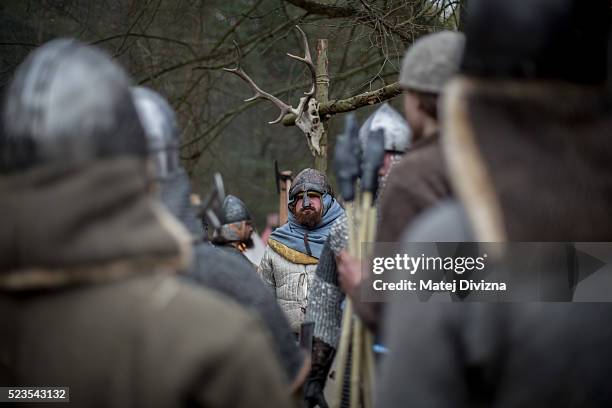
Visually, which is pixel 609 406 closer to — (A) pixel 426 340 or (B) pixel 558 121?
(A) pixel 426 340

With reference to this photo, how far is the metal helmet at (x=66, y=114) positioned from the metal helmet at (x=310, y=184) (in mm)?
4602

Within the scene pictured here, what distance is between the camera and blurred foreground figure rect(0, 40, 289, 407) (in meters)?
1.55

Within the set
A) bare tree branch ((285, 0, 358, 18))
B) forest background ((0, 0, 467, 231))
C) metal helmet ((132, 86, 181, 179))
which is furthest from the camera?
forest background ((0, 0, 467, 231))

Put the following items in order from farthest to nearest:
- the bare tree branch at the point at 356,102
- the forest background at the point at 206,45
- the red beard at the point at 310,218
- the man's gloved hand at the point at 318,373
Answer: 1. the forest background at the point at 206,45
2. the bare tree branch at the point at 356,102
3. the red beard at the point at 310,218
4. the man's gloved hand at the point at 318,373

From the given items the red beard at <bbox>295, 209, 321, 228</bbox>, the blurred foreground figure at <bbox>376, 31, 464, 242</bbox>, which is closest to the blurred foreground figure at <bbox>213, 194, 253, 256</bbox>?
the red beard at <bbox>295, 209, 321, 228</bbox>

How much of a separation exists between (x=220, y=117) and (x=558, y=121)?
10950 millimetres

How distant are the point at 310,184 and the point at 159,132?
3969 mm

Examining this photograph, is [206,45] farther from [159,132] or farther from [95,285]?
[95,285]

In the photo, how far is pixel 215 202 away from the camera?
270 centimetres

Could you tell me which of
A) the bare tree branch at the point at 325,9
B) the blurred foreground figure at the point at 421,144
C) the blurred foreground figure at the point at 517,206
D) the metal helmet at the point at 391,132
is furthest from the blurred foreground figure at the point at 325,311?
the bare tree branch at the point at 325,9

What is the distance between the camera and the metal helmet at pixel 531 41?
1640mm

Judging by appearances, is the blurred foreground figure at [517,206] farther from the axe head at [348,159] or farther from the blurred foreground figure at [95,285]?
the axe head at [348,159]

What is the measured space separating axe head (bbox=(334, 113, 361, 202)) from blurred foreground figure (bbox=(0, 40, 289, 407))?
4.40 feet

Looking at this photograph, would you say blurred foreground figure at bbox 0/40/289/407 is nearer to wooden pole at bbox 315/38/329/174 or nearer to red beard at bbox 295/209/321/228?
red beard at bbox 295/209/321/228
